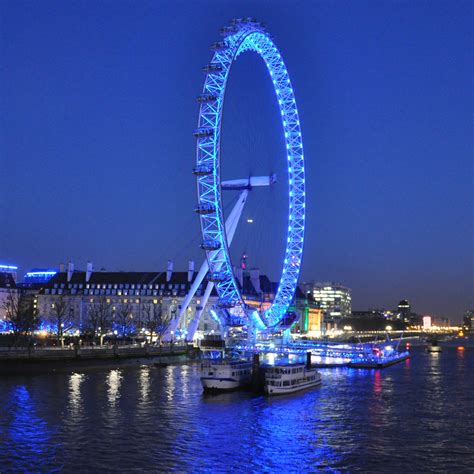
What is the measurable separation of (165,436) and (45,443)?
4502mm

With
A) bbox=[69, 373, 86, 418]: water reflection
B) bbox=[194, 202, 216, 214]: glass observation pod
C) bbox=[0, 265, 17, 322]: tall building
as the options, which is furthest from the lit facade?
bbox=[69, 373, 86, 418]: water reflection

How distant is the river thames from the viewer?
82.7 feet

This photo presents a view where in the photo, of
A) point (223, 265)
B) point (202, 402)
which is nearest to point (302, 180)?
point (223, 265)

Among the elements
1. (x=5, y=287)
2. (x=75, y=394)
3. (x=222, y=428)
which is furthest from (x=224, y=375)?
(x=5, y=287)

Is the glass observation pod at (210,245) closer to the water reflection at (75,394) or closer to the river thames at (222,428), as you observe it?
the river thames at (222,428)

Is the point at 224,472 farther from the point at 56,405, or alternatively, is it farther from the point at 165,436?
the point at 56,405

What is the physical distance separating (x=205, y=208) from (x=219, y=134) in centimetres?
512

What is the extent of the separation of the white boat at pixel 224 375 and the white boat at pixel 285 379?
2038 mm

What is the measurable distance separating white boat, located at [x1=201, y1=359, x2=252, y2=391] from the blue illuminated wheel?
961cm

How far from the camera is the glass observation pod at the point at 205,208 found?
52281 millimetres

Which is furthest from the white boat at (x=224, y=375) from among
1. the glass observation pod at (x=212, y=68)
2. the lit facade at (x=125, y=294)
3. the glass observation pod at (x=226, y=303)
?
the lit facade at (x=125, y=294)

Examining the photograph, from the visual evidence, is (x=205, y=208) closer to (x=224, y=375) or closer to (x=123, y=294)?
(x=224, y=375)

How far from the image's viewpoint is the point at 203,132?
5153 cm

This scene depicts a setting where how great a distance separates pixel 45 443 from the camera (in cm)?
2723
